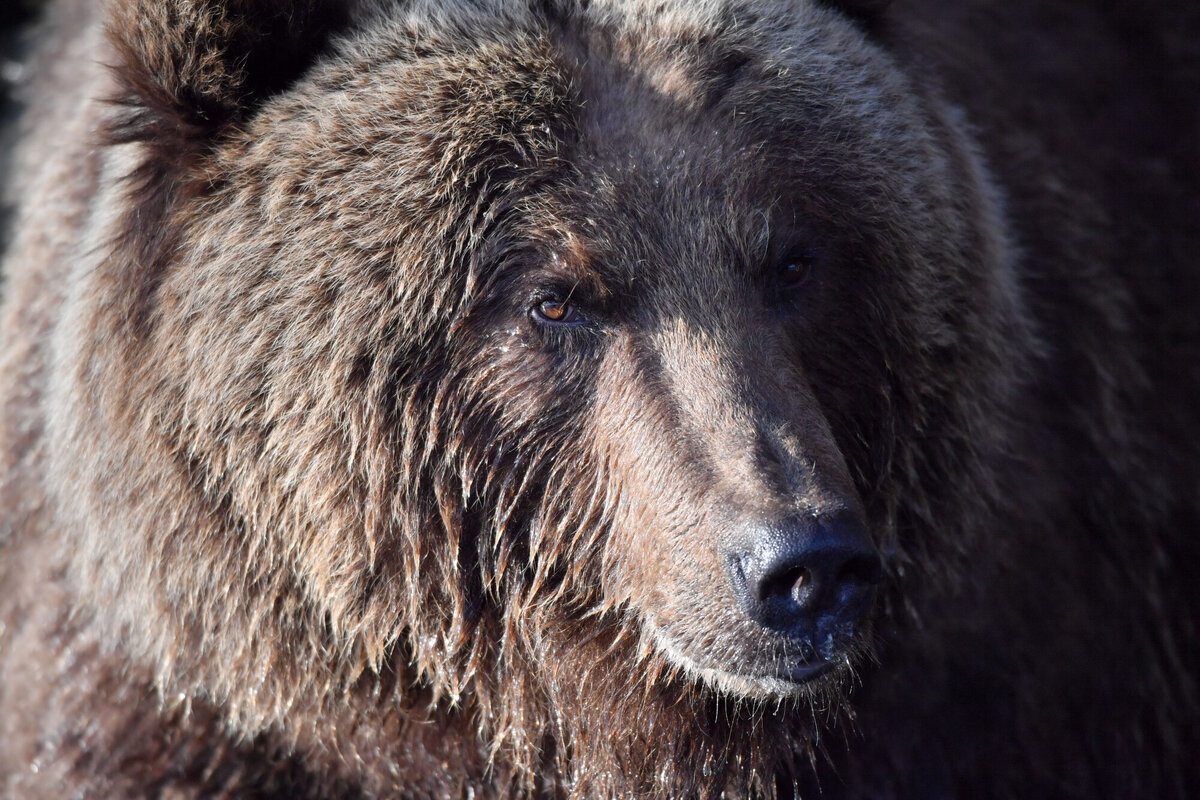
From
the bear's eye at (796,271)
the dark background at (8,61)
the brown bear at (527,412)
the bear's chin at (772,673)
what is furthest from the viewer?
the dark background at (8,61)

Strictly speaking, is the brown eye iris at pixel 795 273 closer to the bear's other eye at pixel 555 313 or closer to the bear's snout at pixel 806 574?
the bear's other eye at pixel 555 313

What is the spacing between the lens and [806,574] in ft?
9.79

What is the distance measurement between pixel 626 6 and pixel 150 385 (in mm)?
1537

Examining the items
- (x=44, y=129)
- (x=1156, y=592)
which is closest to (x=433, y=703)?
(x=1156, y=592)

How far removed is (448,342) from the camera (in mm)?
3416

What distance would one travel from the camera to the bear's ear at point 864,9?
3953mm

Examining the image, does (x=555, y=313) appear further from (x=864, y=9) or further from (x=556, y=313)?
(x=864, y=9)

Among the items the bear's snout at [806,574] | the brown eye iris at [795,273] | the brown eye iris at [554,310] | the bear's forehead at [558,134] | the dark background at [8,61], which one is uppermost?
the bear's forehead at [558,134]

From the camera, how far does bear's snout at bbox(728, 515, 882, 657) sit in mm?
2930

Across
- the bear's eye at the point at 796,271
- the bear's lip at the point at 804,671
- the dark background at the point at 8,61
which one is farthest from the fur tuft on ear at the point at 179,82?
the dark background at the point at 8,61

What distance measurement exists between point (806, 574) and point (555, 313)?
883 millimetres

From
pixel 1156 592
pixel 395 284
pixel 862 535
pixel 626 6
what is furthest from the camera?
pixel 1156 592

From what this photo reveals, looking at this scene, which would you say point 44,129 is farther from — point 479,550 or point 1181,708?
point 1181,708

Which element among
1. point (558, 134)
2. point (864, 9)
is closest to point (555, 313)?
point (558, 134)
